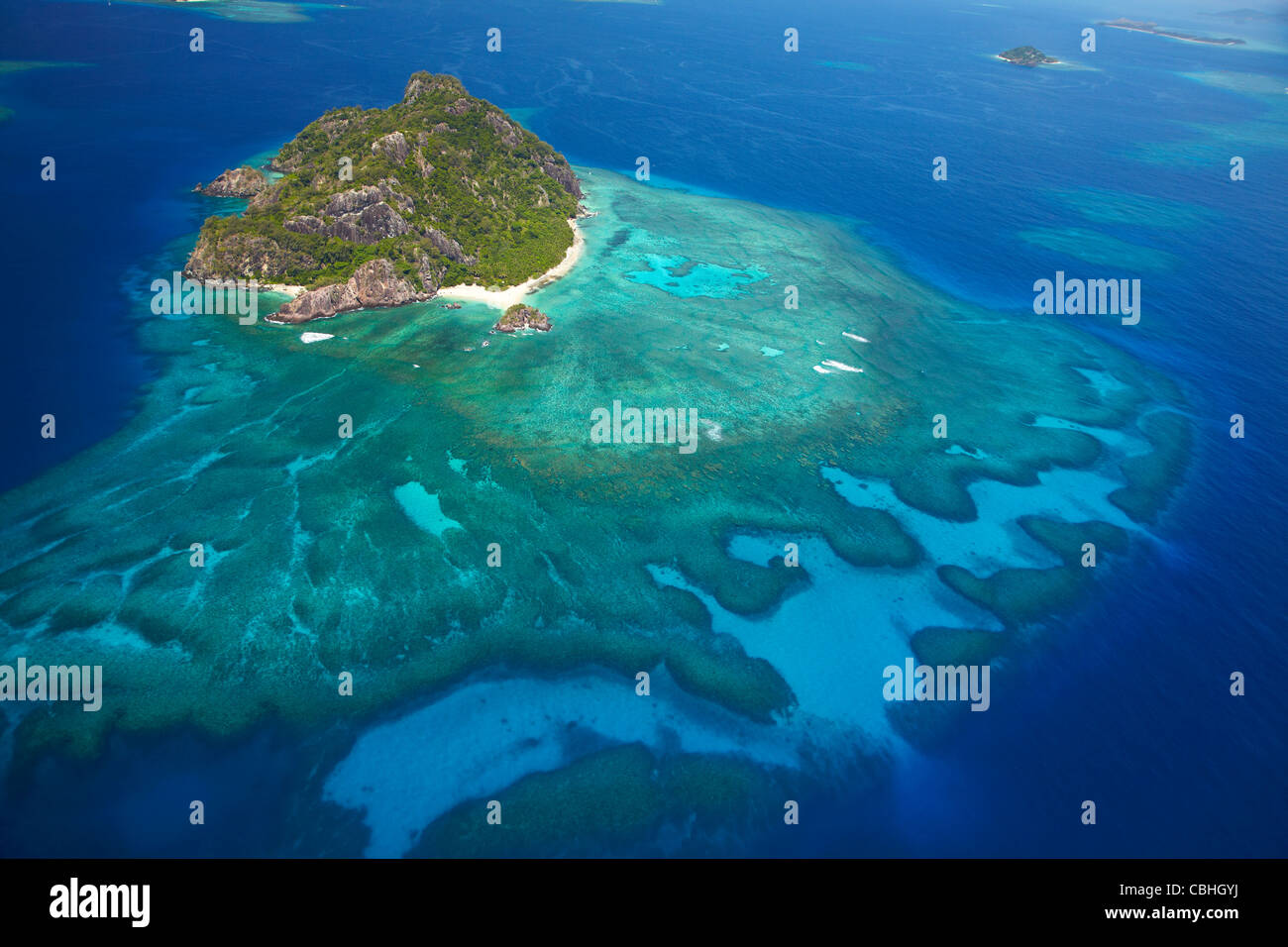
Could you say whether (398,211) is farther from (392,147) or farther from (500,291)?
(500,291)

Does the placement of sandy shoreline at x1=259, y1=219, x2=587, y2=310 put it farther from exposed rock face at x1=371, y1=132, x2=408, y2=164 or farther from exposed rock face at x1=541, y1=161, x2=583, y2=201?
exposed rock face at x1=541, y1=161, x2=583, y2=201

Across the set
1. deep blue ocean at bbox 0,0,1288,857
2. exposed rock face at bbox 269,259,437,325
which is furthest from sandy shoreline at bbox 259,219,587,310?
deep blue ocean at bbox 0,0,1288,857

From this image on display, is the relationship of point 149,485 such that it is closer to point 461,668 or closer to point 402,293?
point 461,668

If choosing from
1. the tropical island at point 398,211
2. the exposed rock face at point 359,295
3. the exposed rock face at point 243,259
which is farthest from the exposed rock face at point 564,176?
the exposed rock face at point 243,259

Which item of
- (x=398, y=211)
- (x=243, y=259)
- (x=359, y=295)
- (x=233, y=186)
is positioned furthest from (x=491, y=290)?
(x=233, y=186)
